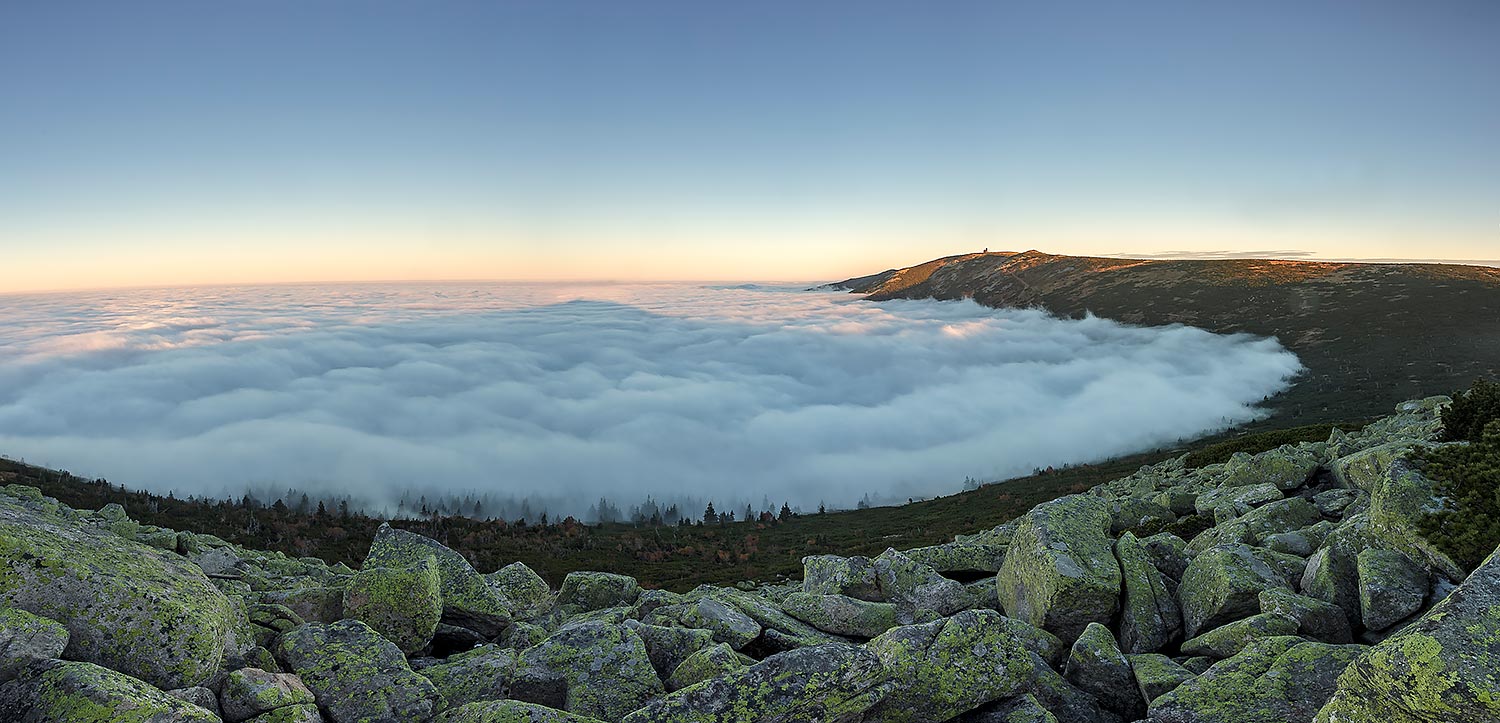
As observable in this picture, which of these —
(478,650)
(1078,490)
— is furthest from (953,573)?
(1078,490)

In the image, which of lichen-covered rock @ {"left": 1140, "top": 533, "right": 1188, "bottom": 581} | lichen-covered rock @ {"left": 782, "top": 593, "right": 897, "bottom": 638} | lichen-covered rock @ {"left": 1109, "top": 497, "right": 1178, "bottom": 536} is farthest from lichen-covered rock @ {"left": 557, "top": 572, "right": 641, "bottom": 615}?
lichen-covered rock @ {"left": 1109, "top": 497, "right": 1178, "bottom": 536}

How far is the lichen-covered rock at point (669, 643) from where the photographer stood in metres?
11.0

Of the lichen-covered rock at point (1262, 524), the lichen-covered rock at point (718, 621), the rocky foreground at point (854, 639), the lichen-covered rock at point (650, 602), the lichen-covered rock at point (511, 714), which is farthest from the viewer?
the lichen-covered rock at point (650, 602)

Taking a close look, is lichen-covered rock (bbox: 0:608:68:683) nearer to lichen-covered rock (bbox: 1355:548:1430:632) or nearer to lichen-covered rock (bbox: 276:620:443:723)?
lichen-covered rock (bbox: 276:620:443:723)

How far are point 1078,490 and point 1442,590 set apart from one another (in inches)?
3194

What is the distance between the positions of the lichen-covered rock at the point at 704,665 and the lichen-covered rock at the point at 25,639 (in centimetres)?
724

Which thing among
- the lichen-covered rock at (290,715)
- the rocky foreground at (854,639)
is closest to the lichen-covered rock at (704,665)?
the rocky foreground at (854,639)

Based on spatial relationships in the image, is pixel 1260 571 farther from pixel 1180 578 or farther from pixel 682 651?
pixel 682 651

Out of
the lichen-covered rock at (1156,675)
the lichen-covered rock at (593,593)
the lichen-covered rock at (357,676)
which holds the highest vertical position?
the lichen-covered rock at (357,676)

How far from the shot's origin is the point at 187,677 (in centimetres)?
789

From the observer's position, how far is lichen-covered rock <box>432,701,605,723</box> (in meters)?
8.12

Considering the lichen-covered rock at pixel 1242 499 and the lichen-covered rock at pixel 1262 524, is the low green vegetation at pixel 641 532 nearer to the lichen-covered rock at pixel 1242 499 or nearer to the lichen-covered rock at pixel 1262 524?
the lichen-covered rock at pixel 1242 499

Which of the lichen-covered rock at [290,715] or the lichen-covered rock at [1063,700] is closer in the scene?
the lichen-covered rock at [290,715]

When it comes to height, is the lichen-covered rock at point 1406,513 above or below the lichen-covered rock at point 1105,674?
above
